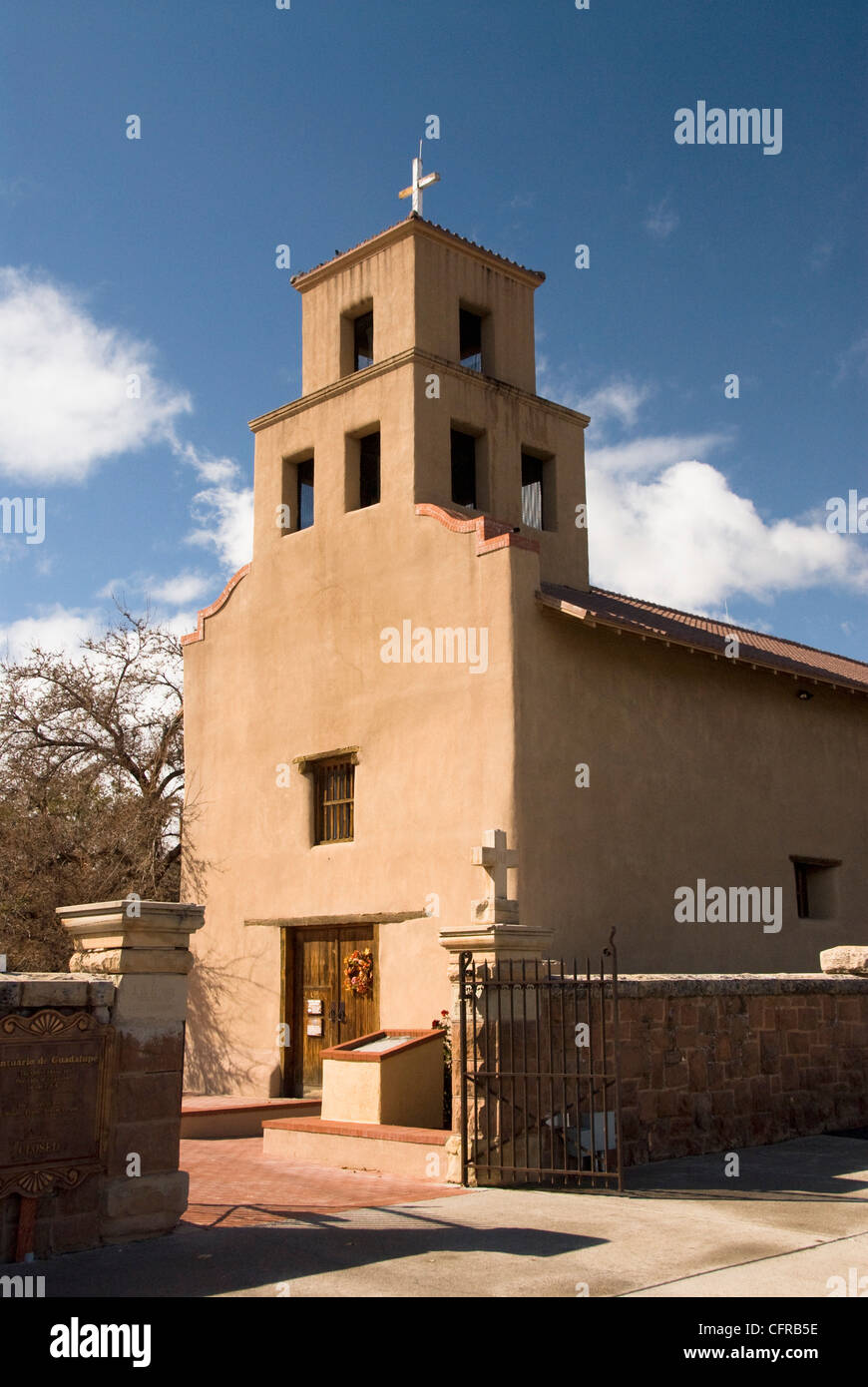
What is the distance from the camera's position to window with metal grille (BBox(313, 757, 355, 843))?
672 inches

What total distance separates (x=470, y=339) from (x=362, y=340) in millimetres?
1789

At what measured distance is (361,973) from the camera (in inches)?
639

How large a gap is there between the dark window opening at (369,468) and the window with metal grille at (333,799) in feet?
13.4

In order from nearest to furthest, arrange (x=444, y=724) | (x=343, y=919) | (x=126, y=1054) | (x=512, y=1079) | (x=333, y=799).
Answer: (x=126, y=1054), (x=512, y=1079), (x=444, y=724), (x=343, y=919), (x=333, y=799)

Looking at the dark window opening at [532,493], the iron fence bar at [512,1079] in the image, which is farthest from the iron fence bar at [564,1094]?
the dark window opening at [532,493]

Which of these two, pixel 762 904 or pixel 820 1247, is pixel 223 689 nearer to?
pixel 762 904

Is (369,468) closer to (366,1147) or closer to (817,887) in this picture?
(817,887)

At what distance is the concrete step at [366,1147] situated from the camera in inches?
413

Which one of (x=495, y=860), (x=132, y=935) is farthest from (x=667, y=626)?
(x=132, y=935)

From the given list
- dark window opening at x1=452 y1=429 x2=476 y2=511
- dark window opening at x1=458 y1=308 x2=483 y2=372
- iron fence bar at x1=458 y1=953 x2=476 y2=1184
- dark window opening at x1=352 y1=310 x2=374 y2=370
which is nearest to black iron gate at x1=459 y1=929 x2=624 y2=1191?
iron fence bar at x1=458 y1=953 x2=476 y2=1184

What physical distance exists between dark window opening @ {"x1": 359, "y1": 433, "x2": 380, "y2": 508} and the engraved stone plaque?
38.9 ft

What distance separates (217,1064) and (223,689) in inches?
228

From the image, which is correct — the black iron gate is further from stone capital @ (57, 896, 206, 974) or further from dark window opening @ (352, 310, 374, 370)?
dark window opening @ (352, 310, 374, 370)

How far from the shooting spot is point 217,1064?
1809 cm
